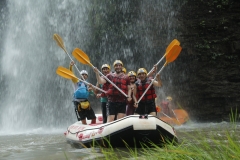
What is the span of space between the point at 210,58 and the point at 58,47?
6647 millimetres

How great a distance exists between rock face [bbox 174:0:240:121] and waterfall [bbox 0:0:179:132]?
88cm

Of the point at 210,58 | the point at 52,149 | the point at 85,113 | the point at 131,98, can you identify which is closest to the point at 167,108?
the point at 210,58

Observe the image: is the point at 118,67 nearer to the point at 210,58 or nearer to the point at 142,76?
the point at 142,76

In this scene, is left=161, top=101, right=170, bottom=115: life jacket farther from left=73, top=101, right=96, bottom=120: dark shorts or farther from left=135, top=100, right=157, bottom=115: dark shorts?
left=135, top=100, right=157, bottom=115: dark shorts

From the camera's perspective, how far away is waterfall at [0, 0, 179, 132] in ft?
45.5

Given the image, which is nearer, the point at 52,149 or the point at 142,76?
the point at 52,149

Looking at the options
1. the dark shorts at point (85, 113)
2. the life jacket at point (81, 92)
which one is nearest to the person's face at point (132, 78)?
the life jacket at point (81, 92)

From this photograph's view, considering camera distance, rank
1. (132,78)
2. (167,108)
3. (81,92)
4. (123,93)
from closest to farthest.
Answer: (123,93), (132,78), (81,92), (167,108)

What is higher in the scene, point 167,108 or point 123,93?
point 123,93

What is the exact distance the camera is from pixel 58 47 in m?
15.0

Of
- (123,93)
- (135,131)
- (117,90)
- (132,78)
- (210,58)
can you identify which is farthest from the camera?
(210,58)

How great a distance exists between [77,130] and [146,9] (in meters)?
9.17

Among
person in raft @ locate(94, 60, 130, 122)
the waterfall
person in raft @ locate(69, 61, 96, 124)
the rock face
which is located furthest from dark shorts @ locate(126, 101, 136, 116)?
the waterfall

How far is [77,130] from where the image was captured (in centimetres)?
604
